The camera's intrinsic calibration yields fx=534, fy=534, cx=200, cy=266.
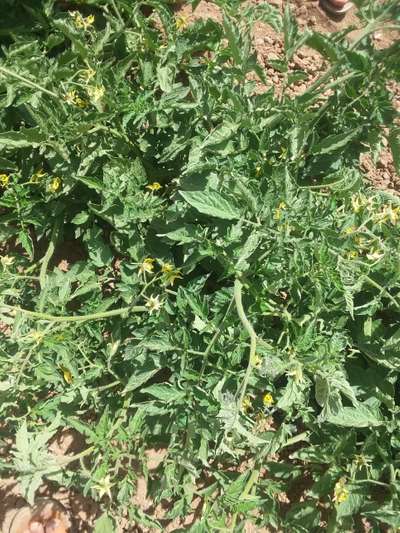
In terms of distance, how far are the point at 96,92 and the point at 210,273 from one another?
98 cm

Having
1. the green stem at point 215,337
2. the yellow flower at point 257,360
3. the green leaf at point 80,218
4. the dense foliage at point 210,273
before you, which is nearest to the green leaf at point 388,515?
the dense foliage at point 210,273

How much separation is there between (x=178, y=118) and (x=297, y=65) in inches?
44.0

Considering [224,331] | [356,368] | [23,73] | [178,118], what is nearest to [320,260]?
[224,331]

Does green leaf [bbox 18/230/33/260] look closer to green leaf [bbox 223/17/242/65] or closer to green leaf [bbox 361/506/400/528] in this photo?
green leaf [bbox 223/17/242/65]

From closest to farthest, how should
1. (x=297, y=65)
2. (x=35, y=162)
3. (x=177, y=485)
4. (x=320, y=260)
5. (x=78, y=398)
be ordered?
(x=320, y=260) → (x=177, y=485) → (x=78, y=398) → (x=35, y=162) → (x=297, y=65)

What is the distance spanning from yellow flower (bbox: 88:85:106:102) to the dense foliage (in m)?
0.01

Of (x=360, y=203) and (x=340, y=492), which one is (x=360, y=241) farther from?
(x=340, y=492)

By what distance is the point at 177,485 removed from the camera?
8.04 ft

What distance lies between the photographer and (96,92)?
2344 mm

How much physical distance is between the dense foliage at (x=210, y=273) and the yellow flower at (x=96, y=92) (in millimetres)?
10

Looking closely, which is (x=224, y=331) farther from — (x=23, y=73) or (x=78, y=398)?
(x=23, y=73)

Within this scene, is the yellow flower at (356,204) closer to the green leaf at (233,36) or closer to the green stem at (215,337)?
the green stem at (215,337)

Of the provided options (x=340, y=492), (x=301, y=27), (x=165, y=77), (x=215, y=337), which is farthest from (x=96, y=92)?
(x=340, y=492)

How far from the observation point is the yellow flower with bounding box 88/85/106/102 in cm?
234
